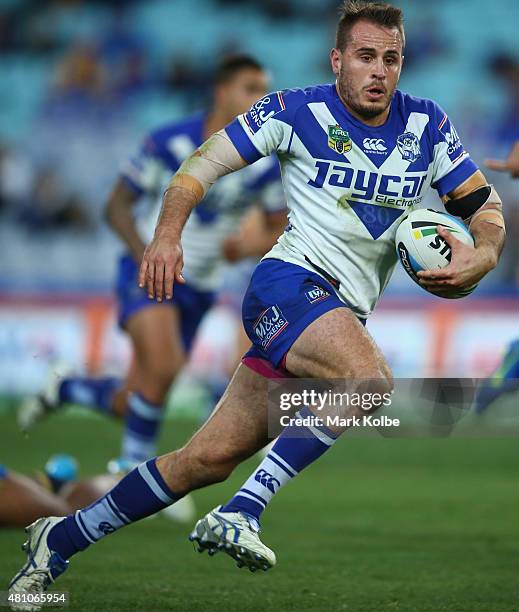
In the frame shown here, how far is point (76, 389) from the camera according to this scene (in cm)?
869

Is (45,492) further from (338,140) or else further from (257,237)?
(338,140)

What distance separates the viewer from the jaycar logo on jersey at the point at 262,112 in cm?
455

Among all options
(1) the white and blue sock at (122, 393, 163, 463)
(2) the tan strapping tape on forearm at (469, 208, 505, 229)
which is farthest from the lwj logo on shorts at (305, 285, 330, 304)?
(1) the white and blue sock at (122, 393, 163, 463)

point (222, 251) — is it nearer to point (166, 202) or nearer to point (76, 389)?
point (76, 389)

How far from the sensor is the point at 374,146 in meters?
4.59

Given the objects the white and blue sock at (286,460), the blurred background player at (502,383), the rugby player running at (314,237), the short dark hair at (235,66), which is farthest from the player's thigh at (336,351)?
the short dark hair at (235,66)

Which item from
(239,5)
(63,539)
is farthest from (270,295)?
(239,5)

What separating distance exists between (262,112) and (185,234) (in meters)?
3.45

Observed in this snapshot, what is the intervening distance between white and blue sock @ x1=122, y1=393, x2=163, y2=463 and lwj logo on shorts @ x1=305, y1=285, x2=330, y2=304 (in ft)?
10.7

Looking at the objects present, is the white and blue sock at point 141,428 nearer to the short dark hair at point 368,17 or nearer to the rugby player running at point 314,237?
the rugby player running at point 314,237

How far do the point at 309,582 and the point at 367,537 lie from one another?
1.40 metres

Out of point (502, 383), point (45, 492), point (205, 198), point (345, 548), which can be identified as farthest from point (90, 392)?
point (502, 383)

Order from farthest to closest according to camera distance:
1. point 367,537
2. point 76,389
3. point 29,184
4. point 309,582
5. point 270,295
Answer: point 29,184, point 76,389, point 367,537, point 309,582, point 270,295

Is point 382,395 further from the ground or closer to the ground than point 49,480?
further from the ground
